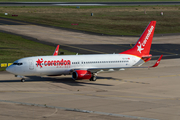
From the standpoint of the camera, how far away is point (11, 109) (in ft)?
116

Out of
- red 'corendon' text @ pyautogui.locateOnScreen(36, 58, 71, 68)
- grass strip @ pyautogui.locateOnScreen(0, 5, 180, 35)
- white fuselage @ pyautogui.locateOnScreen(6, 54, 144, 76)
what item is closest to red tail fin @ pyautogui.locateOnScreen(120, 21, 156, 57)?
white fuselage @ pyautogui.locateOnScreen(6, 54, 144, 76)

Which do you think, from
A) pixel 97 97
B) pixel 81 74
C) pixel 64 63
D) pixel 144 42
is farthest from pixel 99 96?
pixel 144 42

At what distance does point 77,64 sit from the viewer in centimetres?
5472

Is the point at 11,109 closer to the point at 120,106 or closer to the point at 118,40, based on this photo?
the point at 120,106

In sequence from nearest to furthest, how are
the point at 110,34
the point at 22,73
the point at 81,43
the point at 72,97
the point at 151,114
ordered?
the point at 151,114, the point at 72,97, the point at 22,73, the point at 81,43, the point at 110,34

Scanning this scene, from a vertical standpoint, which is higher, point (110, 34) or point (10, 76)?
point (110, 34)

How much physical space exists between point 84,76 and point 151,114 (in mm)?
20740

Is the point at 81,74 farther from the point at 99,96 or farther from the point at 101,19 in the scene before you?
the point at 101,19

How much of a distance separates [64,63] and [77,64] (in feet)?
7.72

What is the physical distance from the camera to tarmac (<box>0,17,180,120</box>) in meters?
33.7

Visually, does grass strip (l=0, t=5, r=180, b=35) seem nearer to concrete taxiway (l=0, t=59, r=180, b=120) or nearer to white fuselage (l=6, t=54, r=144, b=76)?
white fuselage (l=6, t=54, r=144, b=76)

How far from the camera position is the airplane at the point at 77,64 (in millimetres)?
52219

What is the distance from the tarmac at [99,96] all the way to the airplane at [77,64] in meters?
1.69

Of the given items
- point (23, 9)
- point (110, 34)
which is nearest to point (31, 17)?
point (23, 9)
